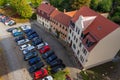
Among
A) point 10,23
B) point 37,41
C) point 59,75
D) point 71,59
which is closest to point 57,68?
point 59,75

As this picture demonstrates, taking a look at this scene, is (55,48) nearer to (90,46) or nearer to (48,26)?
(48,26)

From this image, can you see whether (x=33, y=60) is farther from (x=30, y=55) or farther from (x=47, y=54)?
(x=47, y=54)

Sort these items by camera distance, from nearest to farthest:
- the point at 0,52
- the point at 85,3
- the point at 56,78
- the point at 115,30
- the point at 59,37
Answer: the point at 115,30, the point at 56,78, the point at 0,52, the point at 59,37, the point at 85,3

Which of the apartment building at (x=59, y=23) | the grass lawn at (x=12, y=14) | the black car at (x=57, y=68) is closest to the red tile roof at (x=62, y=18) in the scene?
the apartment building at (x=59, y=23)

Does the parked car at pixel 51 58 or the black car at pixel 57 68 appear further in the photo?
the parked car at pixel 51 58

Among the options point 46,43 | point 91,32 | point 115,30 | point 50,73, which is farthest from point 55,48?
point 115,30

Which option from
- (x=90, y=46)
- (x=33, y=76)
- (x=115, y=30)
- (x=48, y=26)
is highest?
(x=115, y=30)

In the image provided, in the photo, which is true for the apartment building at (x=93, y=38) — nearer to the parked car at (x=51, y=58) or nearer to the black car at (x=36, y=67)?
the parked car at (x=51, y=58)
